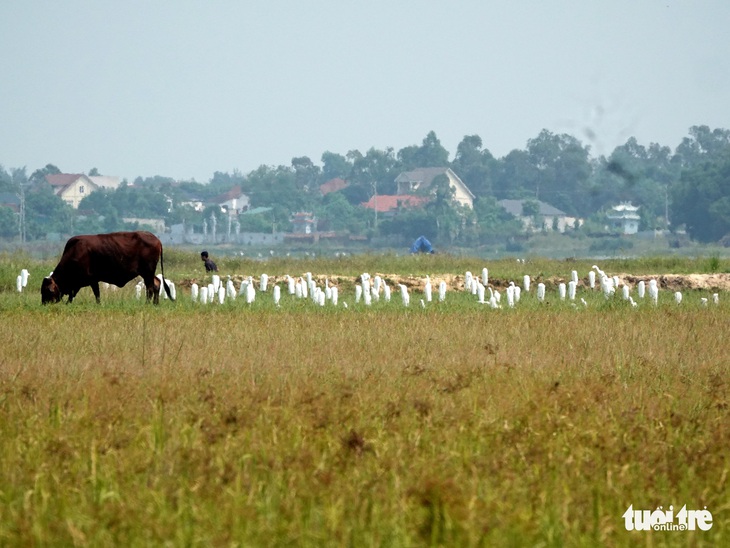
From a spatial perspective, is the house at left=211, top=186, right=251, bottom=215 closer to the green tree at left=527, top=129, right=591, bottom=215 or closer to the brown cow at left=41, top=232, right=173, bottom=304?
the green tree at left=527, top=129, right=591, bottom=215

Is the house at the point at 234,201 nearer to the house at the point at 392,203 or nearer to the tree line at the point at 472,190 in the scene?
the tree line at the point at 472,190

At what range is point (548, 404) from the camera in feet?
28.3

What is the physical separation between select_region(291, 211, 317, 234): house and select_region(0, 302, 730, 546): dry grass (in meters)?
103

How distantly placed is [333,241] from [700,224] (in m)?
30.8

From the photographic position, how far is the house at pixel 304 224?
116 m

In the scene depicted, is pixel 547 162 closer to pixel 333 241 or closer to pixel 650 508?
pixel 333 241

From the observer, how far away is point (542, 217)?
108625 millimetres

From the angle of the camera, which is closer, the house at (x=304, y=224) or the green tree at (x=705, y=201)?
the green tree at (x=705, y=201)

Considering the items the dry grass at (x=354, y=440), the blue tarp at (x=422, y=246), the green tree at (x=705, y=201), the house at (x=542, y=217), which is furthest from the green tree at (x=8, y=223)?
the dry grass at (x=354, y=440)

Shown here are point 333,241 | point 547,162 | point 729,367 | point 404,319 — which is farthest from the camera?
point 547,162

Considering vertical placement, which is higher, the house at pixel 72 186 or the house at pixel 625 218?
the house at pixel 72 186

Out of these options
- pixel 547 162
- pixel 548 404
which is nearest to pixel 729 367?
pixel 548 404

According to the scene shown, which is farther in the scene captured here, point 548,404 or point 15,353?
point 15,353

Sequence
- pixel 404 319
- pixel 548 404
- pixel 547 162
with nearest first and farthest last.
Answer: pixel 548 404, pixel 404 319, pixel 547 162
